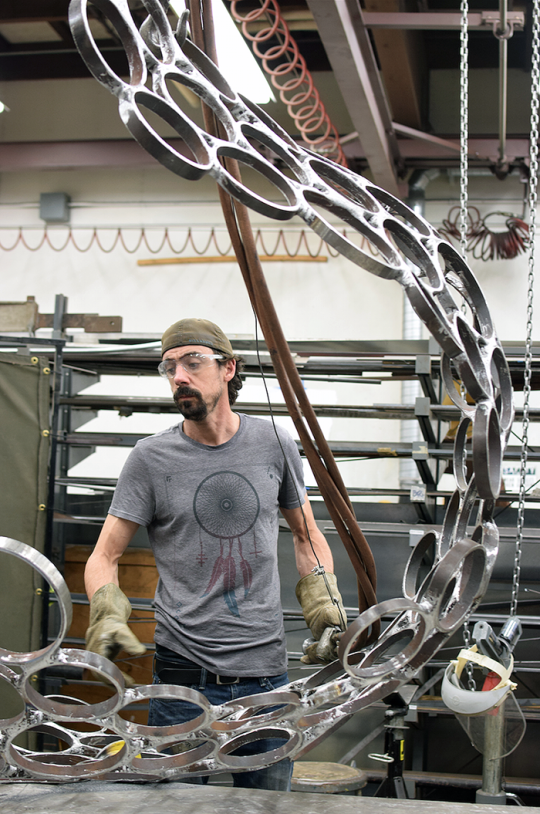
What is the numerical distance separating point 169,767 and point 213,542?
53 centimetres

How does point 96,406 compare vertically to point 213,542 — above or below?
above

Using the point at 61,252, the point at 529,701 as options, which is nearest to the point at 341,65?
the point at 529,701

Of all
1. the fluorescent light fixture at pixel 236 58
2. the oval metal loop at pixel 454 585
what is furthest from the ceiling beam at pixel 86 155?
the oval metal loop at pixel 454 585

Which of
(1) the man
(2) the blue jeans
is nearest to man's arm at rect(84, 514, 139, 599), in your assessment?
(1) the man

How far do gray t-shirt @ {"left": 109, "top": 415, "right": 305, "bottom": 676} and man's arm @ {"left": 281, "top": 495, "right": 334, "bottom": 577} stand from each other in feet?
0.31

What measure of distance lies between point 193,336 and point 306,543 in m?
0.64

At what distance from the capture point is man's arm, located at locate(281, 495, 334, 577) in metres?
1.93

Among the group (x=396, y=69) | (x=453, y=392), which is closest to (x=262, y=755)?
(x=453, y=392)

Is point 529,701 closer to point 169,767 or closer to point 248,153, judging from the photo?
point 169,767

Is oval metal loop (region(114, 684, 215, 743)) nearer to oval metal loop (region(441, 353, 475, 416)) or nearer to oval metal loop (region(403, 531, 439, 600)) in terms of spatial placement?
oval metal loop (region(403, 531, 439, 600))

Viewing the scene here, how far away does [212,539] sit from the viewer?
181cm

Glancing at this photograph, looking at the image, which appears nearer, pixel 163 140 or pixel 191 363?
pixel 163 140

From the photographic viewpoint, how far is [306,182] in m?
1.13

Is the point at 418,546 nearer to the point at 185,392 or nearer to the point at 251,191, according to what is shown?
the point at 185,392
